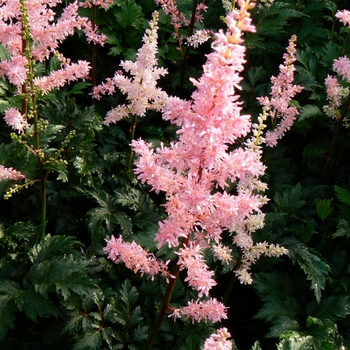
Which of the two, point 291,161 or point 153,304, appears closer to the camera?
point 153,304

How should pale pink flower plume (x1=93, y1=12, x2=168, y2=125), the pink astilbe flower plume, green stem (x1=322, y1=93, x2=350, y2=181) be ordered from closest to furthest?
the pink astilbe flower plume → pale pink flower plume (x1=93, y1=12, x2=168, y2=125) → green stem (x1=322, y1=93, x2=350, y2=181)

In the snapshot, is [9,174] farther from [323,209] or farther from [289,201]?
[323,209]

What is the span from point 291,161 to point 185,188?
265cm

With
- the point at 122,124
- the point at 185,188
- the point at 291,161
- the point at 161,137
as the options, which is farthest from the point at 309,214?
the point at 185,188

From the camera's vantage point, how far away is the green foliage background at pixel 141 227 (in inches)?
113

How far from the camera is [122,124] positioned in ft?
14.7

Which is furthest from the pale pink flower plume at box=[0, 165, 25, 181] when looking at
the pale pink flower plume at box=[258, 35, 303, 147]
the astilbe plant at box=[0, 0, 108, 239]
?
the pale pink flower plume at box=[258, 35, 303, 147]

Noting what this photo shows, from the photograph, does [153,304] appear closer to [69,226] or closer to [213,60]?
[69,226]

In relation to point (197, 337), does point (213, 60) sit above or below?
above

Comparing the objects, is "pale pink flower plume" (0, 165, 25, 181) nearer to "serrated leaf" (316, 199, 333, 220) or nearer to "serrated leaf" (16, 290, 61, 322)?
"serrated leaf" (16, 290, 61, 322)

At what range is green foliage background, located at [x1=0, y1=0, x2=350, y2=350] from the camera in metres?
2.88

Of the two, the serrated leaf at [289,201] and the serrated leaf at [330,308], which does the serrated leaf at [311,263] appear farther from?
the serrated leaf at [289,201]

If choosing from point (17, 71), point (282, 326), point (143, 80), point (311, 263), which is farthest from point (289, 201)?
point (17, 71)

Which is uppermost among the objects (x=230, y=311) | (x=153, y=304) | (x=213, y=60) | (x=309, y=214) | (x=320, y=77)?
(x=213, y=60)
